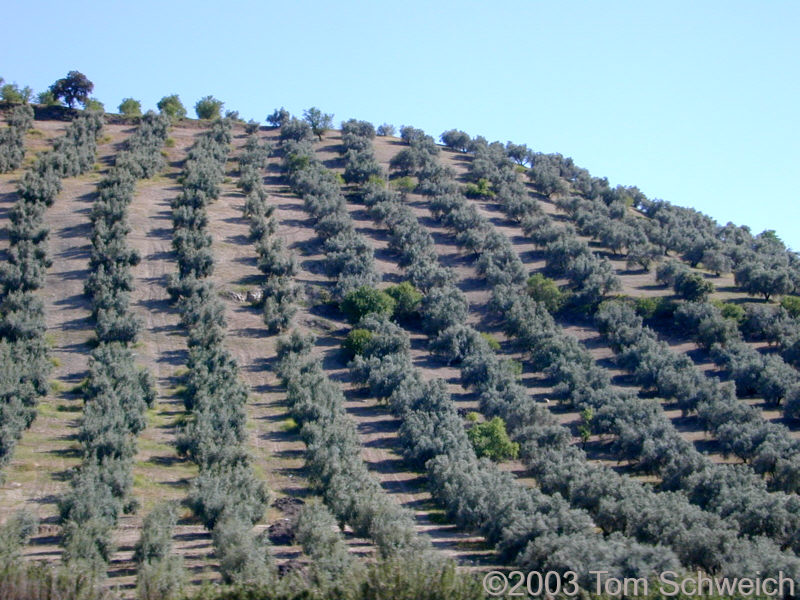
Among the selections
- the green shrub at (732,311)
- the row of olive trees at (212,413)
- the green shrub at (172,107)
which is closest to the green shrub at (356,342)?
the row of olive trees at (212,413)

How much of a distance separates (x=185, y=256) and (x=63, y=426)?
2662cm

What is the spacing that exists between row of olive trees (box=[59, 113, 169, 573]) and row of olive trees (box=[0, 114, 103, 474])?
315 cm

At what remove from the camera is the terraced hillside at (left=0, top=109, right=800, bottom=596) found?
33312 mm

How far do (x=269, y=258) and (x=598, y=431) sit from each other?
33751 mm

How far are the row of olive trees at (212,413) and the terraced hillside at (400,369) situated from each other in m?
0.19

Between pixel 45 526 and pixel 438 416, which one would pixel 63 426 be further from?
pixel 438 416

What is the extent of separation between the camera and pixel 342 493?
3544 centimetres

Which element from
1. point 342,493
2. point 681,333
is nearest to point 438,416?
point 342,493

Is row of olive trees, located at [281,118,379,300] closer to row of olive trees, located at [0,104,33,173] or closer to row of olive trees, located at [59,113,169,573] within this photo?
row of olive trees, located at [59,113,169,573]

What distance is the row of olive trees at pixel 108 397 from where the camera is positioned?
2991 centimetres

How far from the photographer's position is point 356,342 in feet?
193

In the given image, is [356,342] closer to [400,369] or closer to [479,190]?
[400,369]

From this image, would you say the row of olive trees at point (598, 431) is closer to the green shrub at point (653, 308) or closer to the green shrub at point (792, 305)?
the green shrub at point (653, 308)

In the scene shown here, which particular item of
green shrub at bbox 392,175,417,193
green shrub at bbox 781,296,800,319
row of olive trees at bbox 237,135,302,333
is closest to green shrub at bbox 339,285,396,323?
row of olive trees at bbox 237,135,302,333
